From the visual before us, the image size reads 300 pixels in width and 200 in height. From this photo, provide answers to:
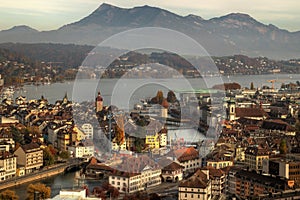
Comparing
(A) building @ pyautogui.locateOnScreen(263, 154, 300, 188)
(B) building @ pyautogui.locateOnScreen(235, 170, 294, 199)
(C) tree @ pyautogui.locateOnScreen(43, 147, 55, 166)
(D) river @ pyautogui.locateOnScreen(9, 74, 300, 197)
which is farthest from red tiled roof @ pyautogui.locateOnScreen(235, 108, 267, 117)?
(B) building @ pyautogui.locateOnScreen(235, 170, 294, 199)

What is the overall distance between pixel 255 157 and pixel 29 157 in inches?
88.1

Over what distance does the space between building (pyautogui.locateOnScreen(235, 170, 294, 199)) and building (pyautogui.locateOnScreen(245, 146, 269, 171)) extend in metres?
1.07

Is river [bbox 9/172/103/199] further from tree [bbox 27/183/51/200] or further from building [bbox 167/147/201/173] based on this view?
building [bbox 167/147/201/173]

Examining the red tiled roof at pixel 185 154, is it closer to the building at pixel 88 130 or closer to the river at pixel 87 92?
the river at pixel 87 92

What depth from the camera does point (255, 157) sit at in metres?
6.00

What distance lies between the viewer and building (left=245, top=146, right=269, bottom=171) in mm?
5940

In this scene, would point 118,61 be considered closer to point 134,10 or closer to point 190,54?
point 190,54

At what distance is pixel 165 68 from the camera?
21.2 metres

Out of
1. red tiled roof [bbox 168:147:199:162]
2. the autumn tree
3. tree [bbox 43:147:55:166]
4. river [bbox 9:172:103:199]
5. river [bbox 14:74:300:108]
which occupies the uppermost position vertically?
river [bbox 14:74:300:108]

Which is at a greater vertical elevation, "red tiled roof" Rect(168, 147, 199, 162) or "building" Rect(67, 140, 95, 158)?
"red tiled roof" Rect(168, 147, 199, 162)

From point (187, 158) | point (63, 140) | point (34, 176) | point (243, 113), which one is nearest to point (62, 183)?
point (34, 176)

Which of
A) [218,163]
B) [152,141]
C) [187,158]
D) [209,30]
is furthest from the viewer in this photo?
[209,30]

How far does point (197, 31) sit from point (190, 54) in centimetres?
1372

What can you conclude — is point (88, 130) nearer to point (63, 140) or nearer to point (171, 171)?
point (63, 140)
